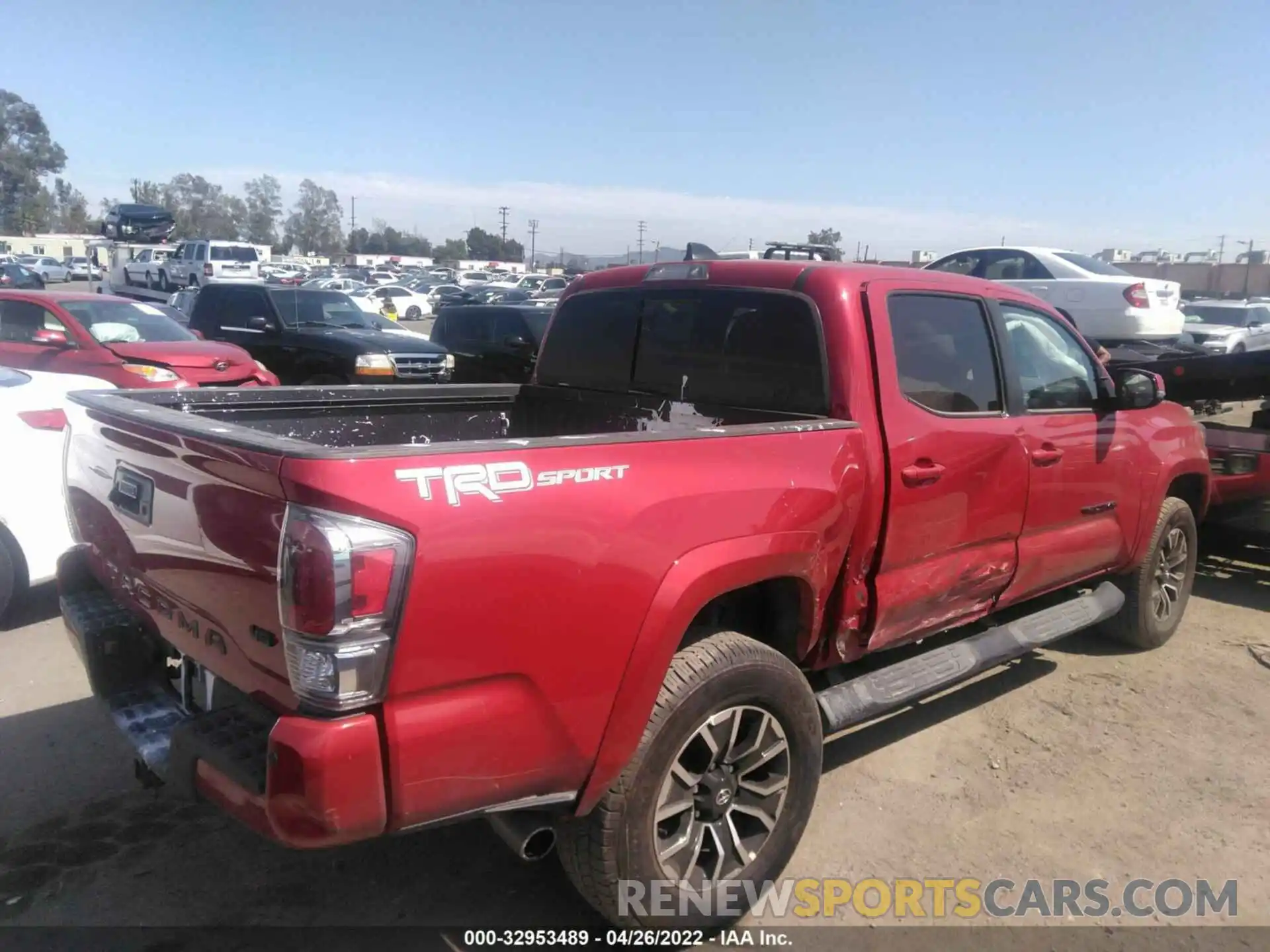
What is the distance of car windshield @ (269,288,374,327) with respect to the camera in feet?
41.2

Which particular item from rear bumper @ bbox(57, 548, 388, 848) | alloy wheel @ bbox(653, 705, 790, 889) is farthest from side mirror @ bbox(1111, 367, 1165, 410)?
rear bumper @ bbox(57, 548, 388, 848)

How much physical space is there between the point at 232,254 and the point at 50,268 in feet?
94.6

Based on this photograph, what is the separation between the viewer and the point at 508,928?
2943mm

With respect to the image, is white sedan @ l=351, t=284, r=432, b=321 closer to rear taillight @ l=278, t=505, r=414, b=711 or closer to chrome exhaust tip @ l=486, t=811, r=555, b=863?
chrome exhaust tip @ l=486, t=811, r=555, b=863

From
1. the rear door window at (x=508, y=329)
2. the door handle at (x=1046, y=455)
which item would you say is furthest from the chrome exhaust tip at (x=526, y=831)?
the rear door window at (x=508, y=329)

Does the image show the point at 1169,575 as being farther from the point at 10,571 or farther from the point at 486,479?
the point at 10,571

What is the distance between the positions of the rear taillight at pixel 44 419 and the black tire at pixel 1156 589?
591 cm

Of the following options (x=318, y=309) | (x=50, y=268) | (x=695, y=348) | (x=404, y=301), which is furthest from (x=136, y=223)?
(x=695, y=348)

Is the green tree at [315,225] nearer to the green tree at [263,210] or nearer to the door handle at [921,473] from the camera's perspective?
the green tree at [263,210]

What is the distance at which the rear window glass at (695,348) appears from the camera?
3.48 meters

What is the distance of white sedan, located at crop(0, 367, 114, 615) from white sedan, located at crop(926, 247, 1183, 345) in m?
10.3

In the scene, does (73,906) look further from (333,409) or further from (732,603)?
(732,603)

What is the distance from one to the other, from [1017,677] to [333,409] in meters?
3.78

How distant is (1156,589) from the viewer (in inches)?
213
